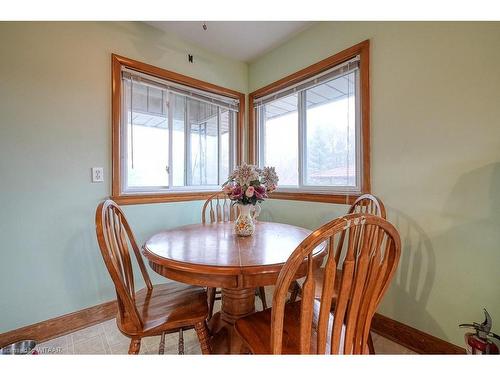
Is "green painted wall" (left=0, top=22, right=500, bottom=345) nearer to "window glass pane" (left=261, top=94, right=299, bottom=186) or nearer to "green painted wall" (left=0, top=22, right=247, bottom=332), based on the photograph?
Answer: "green painted wall" (left=0, top=22, right=247, bottom=332)

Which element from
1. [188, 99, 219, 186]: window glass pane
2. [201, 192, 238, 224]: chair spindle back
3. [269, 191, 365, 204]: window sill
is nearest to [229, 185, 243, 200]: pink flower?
[201, 192, 238, 224]: chair spindle back

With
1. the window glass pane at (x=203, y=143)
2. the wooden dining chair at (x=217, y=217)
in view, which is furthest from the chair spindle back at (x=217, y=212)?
the window glass pane at (x=203, y=143)

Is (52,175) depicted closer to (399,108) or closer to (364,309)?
(364,309)

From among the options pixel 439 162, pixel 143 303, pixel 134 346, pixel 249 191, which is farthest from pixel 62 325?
pixel 439 162

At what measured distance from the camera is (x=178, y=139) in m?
2.39

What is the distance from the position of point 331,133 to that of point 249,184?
3.82ft

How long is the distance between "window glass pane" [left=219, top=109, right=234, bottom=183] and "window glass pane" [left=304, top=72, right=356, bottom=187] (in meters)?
0.93

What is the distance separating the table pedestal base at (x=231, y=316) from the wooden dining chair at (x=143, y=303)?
0.52 feet

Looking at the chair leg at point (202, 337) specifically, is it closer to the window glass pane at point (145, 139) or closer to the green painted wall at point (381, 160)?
the green painted wall at point (381, 160)

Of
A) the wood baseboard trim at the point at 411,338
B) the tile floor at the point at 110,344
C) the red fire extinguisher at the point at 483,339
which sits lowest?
the tile floor at the point at 110,344

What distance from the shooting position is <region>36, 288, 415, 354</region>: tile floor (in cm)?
149

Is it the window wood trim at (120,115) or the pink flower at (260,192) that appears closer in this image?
the pink flower at (260,192)

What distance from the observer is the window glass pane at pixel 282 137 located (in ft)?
8.09
